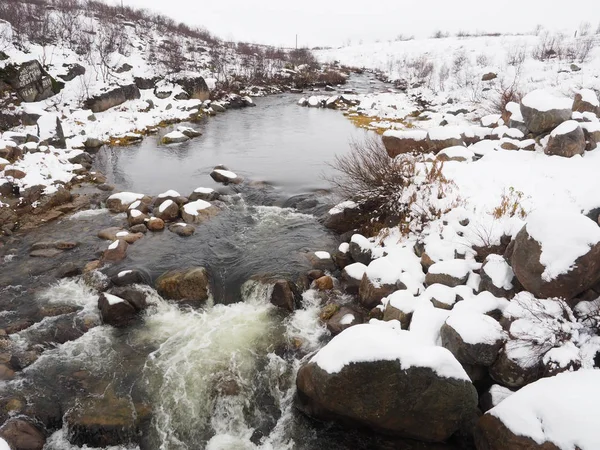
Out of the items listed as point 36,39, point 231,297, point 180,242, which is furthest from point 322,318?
point 36,39

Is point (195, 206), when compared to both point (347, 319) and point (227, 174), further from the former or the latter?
point (347, 319)

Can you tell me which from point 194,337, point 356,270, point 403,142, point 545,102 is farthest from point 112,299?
point 545,102

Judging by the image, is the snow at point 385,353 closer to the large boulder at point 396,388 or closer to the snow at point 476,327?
the large boulder at point 396,388

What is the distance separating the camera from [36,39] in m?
23.3

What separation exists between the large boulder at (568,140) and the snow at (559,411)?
712 centimetres

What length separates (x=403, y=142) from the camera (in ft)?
37.2

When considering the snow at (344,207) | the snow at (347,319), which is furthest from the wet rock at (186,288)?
the snow at (344,207)

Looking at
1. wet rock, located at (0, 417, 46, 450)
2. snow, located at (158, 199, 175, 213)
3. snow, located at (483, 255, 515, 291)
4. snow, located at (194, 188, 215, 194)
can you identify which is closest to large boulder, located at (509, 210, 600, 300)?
snow, located at (483, 255, 515, 291)

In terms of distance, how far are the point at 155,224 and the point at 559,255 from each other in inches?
360

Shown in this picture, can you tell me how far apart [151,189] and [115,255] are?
4.93 meters

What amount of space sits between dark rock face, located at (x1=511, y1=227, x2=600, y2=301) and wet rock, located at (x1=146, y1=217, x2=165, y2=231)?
27.8ft

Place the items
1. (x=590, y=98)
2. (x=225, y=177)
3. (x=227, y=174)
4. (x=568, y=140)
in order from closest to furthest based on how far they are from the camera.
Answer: (x=568, y=140) → (x=590, y=98) → (x=225, y=177) → (x=227, y=174)

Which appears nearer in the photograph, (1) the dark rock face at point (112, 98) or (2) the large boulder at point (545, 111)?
(2) the large boulder at point (545, 111)

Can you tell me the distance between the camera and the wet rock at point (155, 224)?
1045cm
